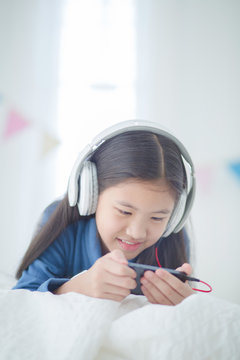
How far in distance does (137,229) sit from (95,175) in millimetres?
178

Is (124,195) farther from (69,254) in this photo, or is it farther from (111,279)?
Answer: (69,254)

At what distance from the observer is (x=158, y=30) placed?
1908mm

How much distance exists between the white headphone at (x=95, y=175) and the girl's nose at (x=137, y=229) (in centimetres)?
12

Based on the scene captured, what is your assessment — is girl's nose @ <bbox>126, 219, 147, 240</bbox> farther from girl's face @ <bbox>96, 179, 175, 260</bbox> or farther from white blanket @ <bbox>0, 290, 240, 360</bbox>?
white blanket @ <bbox>0, 290, 240, 360</bbox>

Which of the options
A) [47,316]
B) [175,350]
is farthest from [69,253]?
[175,350]

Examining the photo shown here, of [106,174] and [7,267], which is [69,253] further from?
[7,267]

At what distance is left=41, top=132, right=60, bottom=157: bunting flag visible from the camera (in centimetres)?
184

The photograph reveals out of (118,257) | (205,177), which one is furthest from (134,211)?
(205,177)

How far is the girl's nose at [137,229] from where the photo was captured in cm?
77

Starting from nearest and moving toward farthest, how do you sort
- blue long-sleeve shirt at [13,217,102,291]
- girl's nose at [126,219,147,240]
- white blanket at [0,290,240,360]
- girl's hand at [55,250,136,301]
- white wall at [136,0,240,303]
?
white blanket at [0,290,240,360]
girl's hand at [55,250,136,301]
girl's nose at [126,219,147,240]
blue long-sleeve shirt at [13,217,102,291]
white wall at [136,0,240,303]

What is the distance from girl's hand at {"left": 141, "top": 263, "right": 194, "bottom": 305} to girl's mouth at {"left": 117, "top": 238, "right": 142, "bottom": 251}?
22 cm

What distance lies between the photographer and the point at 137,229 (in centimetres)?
77

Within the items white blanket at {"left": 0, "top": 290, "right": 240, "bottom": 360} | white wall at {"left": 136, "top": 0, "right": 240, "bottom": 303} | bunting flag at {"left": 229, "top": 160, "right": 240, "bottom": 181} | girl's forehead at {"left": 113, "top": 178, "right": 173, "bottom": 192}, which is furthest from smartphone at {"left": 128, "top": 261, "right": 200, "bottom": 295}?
bunting flag at {"left": 229, "top": 160, "right": 240, "bottom": 181}

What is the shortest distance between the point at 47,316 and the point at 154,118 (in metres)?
1.45
